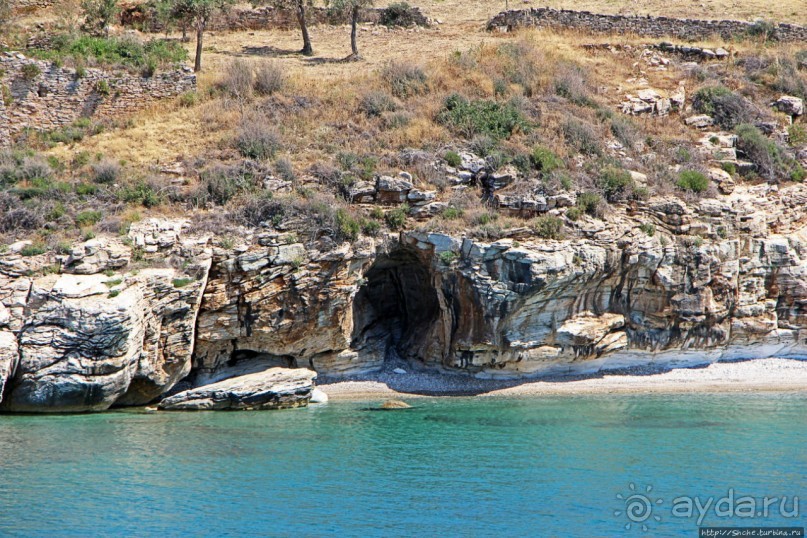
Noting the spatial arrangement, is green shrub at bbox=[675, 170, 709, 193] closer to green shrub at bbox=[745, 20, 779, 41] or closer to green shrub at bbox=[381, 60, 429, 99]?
green shrub at bbox=[381, 60, 429, 99]

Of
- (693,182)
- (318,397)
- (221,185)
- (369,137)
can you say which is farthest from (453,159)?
(318,397)

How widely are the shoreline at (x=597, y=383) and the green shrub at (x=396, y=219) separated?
434 cm

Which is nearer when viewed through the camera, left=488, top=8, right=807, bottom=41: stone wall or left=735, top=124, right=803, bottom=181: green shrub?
left=735, top=124, right=803, bottom=181: green shrub

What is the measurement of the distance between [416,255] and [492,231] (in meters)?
2.41

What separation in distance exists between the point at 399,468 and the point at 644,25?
91.1 feet

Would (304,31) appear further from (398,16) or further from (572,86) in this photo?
(572,86)

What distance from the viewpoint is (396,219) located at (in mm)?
24812

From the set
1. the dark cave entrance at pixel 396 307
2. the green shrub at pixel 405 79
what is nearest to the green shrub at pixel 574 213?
the dark cave entrance at pixel 396 307

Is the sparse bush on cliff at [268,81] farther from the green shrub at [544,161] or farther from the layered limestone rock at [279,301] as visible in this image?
the green shrub at [544,161]

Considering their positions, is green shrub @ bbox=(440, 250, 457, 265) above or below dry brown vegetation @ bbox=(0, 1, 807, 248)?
below

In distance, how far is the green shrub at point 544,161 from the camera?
2702 centimetres

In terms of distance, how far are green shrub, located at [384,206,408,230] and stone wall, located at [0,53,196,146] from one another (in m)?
10.8

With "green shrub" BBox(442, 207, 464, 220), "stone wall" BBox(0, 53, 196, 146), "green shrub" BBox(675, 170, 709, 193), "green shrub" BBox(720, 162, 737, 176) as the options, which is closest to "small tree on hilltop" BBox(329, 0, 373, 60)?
"stone wall" BBox(0, 53, 196, 146)

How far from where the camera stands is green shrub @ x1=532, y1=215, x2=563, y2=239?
24766mm
